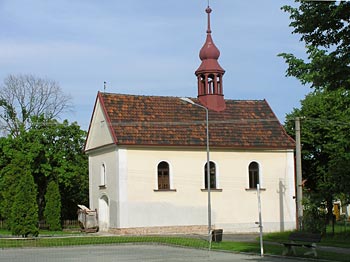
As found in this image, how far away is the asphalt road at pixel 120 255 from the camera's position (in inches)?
832

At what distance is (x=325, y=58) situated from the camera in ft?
46.0

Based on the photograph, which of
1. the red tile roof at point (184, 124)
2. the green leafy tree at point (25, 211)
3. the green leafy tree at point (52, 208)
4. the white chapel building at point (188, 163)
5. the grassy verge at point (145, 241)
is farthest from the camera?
the green leafy tree at point (52, 208)

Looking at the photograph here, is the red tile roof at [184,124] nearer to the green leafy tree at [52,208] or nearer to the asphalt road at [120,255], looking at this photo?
the green leafy tree at [52,208]

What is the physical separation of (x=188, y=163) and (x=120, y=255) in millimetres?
18263

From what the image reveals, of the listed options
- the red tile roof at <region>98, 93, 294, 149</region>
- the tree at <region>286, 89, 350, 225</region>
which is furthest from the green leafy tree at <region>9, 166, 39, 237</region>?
the tree at <region>286, 89, 350, 225</region>

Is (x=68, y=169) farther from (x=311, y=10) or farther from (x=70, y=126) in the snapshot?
(x=311, y=10)

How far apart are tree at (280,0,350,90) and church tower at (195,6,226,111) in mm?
29663

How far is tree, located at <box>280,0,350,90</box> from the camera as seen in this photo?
44.5 feet

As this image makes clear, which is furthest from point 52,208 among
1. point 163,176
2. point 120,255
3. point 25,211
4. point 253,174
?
point 120,255

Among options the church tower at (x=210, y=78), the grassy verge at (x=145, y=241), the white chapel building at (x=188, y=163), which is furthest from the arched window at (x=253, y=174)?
the grassy verge at (x=145, y=241)

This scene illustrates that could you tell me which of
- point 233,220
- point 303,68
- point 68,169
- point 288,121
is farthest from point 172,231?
point 303,68

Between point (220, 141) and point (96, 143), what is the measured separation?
867 centimetres

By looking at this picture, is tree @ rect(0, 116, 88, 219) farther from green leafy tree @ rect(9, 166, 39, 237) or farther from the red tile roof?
green leafy tree @ rect(9, 166, 39, 237)

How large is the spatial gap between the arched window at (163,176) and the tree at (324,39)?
26269mm
